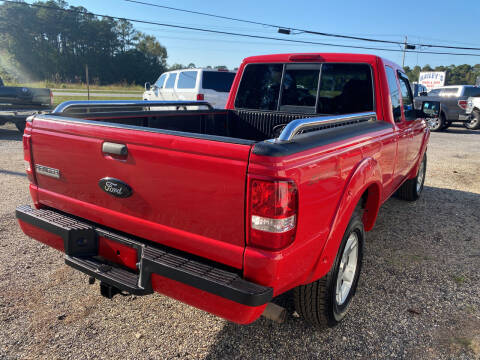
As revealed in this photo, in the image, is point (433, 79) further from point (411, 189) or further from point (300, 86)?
point (300, 86)

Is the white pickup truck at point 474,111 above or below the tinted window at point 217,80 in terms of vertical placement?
below

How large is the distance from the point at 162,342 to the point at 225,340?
0.42 metres

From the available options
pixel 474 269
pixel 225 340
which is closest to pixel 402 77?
pixel 474 269

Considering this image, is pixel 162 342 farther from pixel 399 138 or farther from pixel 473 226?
pixel 473 226

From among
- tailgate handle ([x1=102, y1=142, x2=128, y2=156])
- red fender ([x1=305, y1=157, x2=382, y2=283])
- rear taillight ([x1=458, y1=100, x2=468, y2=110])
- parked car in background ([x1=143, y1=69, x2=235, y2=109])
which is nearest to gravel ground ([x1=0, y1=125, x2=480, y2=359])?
red fender ([x1=305, y1=157, x2=382, y2=283])

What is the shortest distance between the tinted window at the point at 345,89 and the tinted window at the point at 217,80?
8011 mm

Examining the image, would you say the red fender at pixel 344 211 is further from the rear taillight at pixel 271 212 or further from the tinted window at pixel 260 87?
the tinted window at pixel 260 87

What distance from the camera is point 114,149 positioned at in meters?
2.17

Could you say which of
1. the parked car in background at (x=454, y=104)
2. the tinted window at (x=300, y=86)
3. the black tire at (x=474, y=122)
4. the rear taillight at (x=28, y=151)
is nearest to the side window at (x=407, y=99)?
the tinted window at (x=300, y=86)

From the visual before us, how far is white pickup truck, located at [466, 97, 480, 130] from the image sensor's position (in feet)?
51.0

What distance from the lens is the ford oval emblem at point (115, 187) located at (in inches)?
87.1

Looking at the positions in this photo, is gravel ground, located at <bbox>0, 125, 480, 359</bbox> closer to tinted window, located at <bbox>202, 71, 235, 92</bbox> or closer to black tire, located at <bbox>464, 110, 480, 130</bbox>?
tinted window, located at <bbox>202, 71, 235, 92</bbox>

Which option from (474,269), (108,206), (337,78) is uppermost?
(337,78)

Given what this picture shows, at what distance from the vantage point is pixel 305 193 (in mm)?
1905
